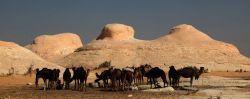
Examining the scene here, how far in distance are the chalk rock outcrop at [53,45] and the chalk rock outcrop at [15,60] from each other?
6334cm

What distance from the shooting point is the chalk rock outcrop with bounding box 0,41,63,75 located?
51250mm

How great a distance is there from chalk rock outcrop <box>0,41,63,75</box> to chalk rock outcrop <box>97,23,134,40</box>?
57.3 meters

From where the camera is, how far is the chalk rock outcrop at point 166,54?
87938 mm

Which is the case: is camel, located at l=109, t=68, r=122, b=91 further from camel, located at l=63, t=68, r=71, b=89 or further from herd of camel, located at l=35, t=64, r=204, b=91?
camel, located at l=63, t=68, r=71, b=89

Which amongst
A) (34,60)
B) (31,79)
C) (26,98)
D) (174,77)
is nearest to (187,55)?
(34,60)

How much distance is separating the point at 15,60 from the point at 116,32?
208ft

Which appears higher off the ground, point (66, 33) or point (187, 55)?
point (66, 33)

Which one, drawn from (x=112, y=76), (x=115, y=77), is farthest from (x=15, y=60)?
(x=115, y=77)

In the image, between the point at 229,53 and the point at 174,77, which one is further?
the point at 229,53

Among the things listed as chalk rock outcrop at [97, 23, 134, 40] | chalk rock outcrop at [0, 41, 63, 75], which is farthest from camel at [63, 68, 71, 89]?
chalk rock outcrop at [97, 23, 134, 40]

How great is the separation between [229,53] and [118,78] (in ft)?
234

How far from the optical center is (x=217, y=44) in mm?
101312

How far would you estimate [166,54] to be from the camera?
91.0 m

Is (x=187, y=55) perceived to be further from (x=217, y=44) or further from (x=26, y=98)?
(x=26, y=98)
